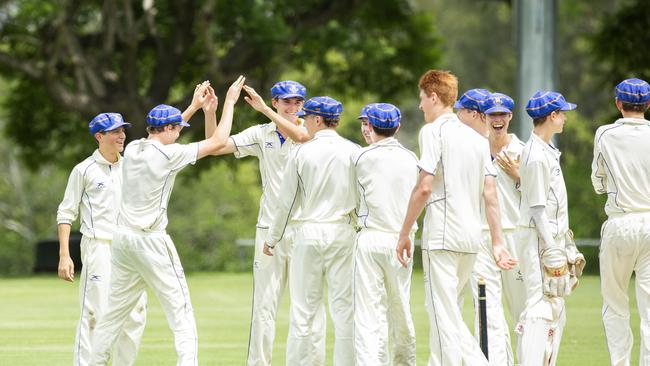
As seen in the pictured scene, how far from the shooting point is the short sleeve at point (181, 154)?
10.6 meters

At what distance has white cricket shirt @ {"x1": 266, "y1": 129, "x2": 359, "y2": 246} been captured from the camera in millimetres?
10672

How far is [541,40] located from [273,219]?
18.8 metres

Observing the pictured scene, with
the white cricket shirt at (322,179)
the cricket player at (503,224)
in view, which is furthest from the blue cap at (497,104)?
the white cricket shirt at (322,179)

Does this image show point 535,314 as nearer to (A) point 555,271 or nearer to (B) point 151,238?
(A) point 555,271

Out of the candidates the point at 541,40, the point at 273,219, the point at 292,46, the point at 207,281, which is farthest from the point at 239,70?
the point at 273,219

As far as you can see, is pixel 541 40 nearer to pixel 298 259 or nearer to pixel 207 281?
pixel 207 281

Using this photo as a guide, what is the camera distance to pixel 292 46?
3178 centimetres

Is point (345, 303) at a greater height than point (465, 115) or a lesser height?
lesser

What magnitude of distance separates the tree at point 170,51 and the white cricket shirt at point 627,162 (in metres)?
19.1

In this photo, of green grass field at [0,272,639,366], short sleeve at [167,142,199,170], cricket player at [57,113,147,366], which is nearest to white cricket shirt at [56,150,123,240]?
cricket player at [57,113,147,366]

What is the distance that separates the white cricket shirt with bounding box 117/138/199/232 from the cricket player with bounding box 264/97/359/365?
3.06ft

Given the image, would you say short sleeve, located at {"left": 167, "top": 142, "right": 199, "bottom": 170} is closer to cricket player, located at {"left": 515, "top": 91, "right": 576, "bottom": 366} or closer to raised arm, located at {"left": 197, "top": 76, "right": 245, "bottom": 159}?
raised arm, located at {"left": 197, "top": 76, "right": 245, "bottom": 159}

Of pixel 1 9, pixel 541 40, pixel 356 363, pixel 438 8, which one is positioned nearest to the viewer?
pixel 356 363

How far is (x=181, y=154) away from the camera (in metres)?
10.6
